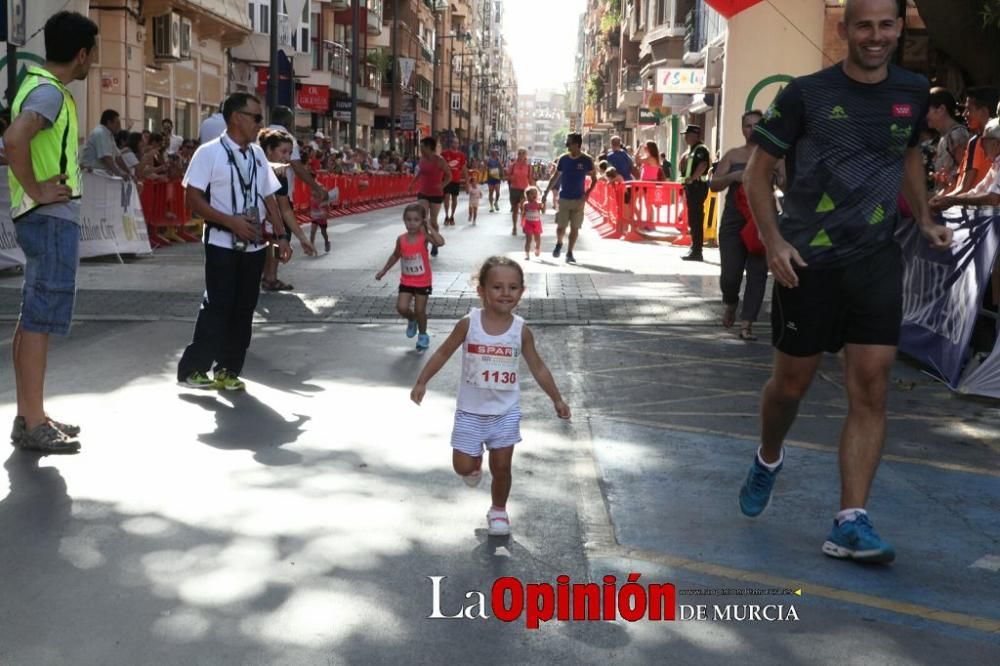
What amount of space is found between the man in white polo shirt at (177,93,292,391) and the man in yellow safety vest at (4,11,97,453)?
1.63m

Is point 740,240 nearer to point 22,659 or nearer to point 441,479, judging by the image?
point 441,479

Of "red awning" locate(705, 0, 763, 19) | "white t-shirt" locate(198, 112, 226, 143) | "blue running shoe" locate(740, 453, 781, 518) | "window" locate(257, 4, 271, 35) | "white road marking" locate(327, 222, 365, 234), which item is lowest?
"white road marking" locate(327, 222, 365, 234)

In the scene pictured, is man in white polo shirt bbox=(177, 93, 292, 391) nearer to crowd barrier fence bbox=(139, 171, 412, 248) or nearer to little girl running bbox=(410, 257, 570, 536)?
little girl running bbox=(410, 257, 570, 536)

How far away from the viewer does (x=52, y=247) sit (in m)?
6.43

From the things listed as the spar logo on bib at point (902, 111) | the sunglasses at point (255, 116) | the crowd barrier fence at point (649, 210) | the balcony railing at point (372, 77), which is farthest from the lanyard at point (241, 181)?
the balcony railing at point (372, 77)

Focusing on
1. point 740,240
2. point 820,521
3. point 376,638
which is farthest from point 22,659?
point 740,240

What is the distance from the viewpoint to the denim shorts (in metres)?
6.42

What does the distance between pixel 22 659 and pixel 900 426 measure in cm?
502

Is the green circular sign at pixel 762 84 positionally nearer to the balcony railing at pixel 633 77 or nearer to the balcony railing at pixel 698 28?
the balcony railing at pixel 698 28

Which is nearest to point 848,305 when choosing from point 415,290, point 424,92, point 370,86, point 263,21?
point 415,290

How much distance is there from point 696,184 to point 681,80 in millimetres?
15317

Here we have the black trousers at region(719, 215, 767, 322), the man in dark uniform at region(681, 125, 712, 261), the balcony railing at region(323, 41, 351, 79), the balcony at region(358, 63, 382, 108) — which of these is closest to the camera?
the black trousers at region(719, 215, 767, 322)

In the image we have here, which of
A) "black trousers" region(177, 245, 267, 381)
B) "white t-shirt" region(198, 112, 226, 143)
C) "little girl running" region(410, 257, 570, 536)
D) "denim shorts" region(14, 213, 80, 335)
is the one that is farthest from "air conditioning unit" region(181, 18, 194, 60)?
"little girl running" region(410, 257, 570, 536)

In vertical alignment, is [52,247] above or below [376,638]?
above
